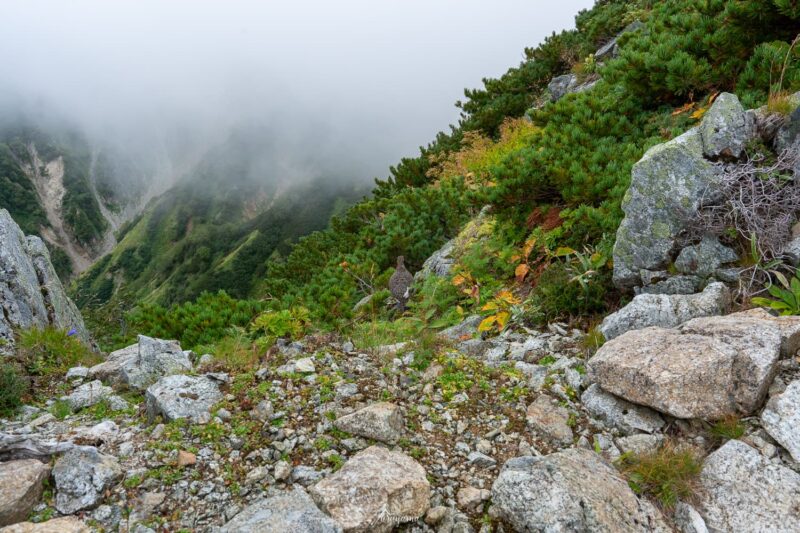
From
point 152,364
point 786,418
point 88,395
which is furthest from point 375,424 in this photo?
point 88,395

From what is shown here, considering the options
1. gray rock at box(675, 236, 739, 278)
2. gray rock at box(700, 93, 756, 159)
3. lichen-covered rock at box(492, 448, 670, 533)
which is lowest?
gray rock at box(675, 236, 739, 278)

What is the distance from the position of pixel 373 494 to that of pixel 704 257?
4592 millimetres

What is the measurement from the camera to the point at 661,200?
5461mm

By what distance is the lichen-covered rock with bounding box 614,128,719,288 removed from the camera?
533 cm

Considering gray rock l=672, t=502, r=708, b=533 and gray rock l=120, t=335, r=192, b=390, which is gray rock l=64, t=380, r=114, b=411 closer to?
gray rock l=120, t=335, r=192, b=390

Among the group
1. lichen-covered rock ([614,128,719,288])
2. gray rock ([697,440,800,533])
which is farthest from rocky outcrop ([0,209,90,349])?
lichen-covered rock ([614,128,719,288])

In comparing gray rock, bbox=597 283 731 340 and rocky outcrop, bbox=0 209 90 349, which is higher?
rocky outcrop, bbox=0 209 90 349

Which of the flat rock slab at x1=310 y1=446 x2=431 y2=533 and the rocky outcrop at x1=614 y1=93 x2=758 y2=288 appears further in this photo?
the rocky outcrop at x1=614 y1=93 x2=758 y2=288

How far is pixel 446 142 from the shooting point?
2339cm

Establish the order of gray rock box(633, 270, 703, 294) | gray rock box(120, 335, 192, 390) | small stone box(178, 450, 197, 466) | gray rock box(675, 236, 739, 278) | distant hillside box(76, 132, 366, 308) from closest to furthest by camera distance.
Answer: small stone box(178, 450, 197, 466) < gray rock box(675, 236, 739, 278) < gray rock box(633, 270, 703, 294) < gray rock box(120, 335, 192, 390) < distant hillside box(76, 132, 366, 308)

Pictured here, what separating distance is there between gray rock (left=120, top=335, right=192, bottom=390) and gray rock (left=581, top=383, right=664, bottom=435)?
4561mm

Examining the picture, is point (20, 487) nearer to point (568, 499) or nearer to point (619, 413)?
point (568, 499)

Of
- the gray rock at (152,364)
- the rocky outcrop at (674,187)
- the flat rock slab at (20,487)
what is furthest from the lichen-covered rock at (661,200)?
the flat rock slab at (20,487)

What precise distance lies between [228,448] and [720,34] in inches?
389
